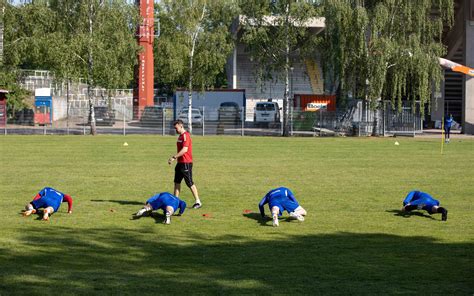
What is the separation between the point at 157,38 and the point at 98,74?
12596 millimetres

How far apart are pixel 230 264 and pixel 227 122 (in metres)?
→ 48.4

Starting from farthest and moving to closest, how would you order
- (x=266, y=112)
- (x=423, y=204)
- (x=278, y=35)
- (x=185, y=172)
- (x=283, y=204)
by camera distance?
(x=266, y=112), (x=278, y=35), (x=185, y=172), (x=423, y=204), (x=283, y=204)

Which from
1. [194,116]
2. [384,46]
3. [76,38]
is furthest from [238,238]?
[194,116]

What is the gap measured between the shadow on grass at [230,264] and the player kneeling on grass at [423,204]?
6.72 ft

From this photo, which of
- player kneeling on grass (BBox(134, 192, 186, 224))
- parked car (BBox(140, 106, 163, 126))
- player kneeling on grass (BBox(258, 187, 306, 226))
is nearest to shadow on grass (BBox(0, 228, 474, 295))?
player kneeling on grass (BBox(134, 192, 186, 224))

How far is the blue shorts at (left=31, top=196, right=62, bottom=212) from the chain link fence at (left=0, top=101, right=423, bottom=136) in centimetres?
4000

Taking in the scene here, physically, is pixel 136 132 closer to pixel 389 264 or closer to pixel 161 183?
pixel 161 183

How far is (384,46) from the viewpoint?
50688mm

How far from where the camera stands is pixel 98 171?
24.6m

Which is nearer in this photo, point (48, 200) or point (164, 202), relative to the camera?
point (164, 202)

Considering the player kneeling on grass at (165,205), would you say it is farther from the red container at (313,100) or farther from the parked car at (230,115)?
the red container at (313,100)

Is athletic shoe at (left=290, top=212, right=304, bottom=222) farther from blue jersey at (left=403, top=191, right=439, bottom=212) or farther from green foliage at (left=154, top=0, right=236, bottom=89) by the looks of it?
green foliage at (left=154, top=0, right=236, bottom=89)

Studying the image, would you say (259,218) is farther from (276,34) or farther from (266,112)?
(266,112)

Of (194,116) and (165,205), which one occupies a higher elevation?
(194,116)
